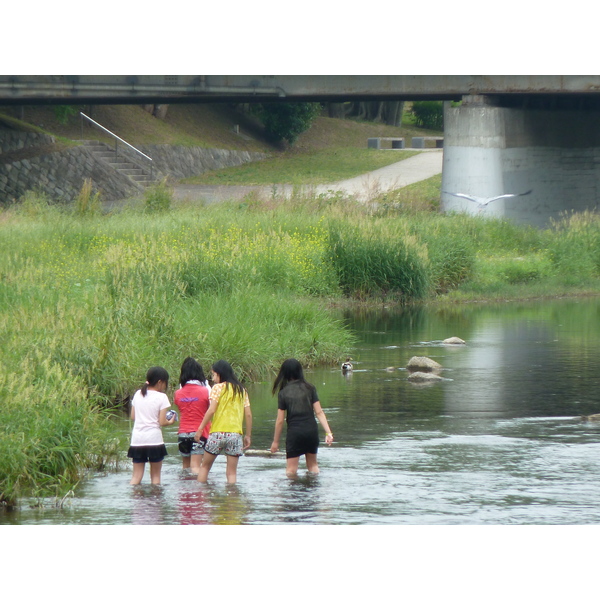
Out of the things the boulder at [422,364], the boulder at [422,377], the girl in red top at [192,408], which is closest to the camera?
the girl in red top at [192,408]

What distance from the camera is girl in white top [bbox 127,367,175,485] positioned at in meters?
10.5

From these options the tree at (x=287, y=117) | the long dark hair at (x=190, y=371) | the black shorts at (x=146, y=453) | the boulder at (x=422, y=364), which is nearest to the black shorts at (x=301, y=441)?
the long dark hair at (x=190, y=371)

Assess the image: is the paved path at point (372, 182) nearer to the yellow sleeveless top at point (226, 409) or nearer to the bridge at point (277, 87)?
the bridge at point (277, 87)

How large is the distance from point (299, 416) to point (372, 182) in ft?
134

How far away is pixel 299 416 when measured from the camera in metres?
10.9

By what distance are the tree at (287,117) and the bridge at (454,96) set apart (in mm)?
21523

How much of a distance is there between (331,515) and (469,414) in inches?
218

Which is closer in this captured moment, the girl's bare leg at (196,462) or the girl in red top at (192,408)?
the girl in red top at (192,408)

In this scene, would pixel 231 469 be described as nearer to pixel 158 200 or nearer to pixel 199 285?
pixel 199 285

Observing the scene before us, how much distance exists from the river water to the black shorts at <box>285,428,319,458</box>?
30cm

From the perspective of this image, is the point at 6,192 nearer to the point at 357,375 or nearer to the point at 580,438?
the point at 357,375

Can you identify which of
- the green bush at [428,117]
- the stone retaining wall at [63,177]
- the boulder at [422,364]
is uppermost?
the green bush at [428,117]

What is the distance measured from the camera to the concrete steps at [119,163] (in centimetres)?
5125

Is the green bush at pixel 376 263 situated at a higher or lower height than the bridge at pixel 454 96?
lower
